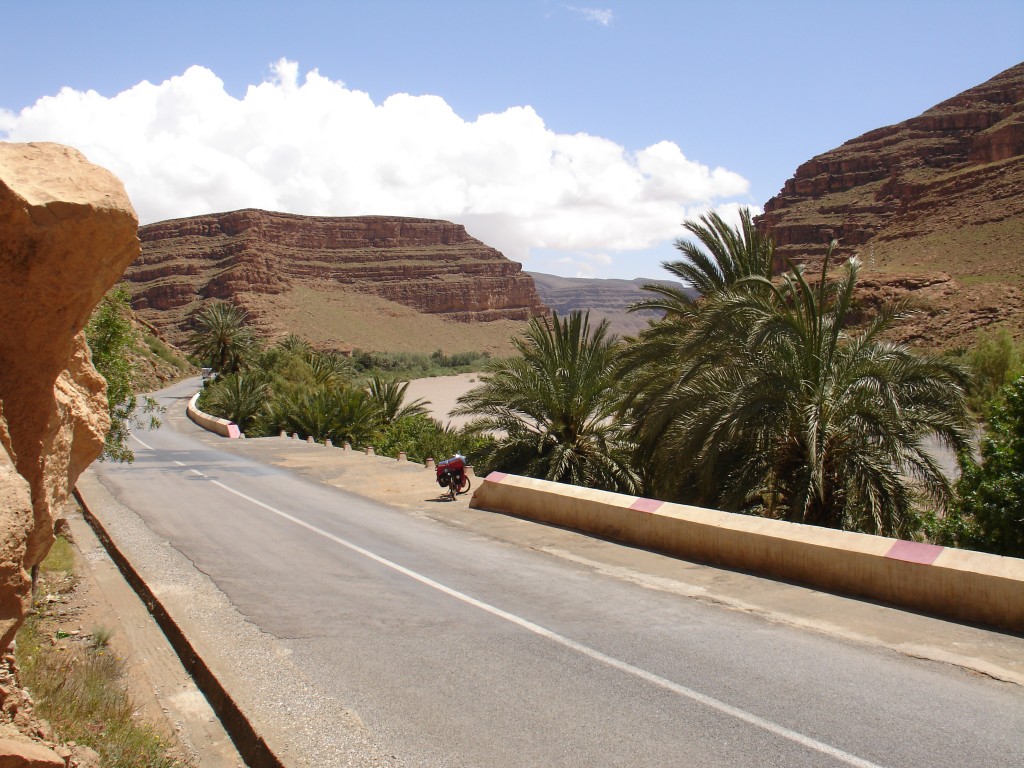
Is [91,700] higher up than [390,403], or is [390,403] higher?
[390,403]

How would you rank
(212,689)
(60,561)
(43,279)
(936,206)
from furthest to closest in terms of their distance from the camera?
1. (936,206)
2. (60,561)
3. (212,689)
4. (43,279)

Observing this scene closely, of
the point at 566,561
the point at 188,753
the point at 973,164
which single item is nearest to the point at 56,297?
the point at 188,753

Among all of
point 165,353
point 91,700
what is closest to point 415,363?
point 165,353

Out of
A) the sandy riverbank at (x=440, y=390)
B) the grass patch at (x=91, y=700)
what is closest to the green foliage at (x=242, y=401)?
the sandy riverbank at (x=440, y=390)

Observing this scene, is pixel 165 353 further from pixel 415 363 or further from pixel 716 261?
pixel 716 261

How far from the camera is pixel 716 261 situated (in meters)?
17.7

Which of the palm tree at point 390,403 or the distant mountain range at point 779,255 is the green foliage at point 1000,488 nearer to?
the distant mountain range at point 779,255

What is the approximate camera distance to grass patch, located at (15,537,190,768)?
4645mm

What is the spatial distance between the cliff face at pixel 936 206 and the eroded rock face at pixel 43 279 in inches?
702

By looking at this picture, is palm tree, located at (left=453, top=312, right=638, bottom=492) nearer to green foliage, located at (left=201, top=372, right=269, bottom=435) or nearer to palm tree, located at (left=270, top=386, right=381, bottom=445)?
palm tree, located at (left=270, top=386, right=381, bottom=445)

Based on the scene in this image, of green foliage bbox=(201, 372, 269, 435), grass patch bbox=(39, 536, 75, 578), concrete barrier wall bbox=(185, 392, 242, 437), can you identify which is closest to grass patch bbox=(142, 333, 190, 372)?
green foliage bbox=(201, 372, 269, 435)

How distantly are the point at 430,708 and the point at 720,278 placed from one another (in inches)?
533

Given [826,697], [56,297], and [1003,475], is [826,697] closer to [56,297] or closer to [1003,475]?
[56,297]

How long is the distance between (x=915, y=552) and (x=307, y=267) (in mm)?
173305
